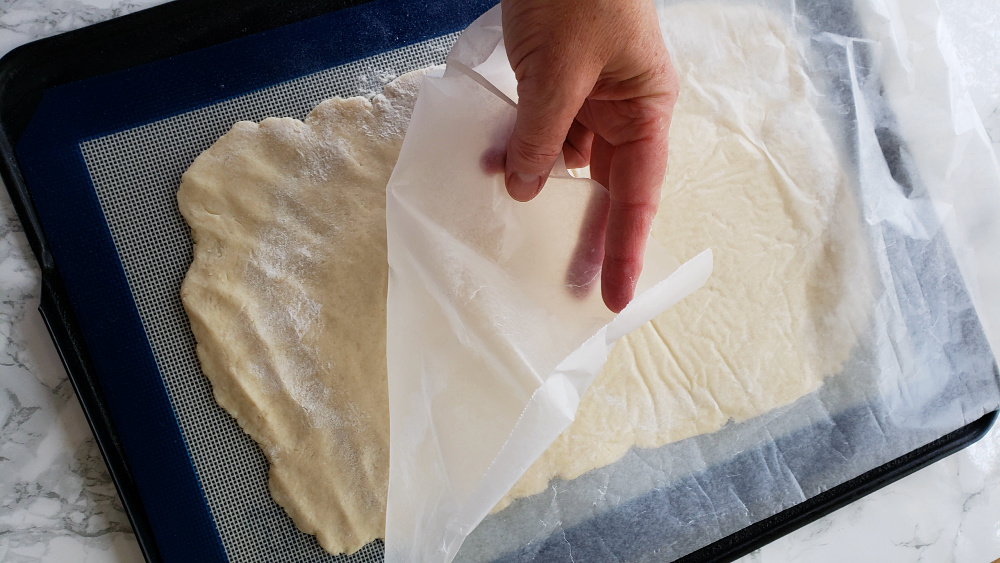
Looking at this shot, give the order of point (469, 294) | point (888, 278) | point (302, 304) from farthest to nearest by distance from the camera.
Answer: point (888, 278)
point (302, 304)
point (469, 294)

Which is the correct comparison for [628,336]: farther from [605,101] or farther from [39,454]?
[39,454]

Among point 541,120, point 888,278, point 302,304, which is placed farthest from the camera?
point 888,278

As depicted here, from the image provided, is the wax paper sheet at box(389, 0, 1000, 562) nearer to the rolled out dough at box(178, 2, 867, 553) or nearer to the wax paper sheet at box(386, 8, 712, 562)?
the rolled out dough at box(178, 2, 867, 553)

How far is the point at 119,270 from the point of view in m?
0.90

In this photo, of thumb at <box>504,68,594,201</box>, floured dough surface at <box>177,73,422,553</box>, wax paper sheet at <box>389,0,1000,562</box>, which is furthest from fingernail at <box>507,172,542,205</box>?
wax paper sheet at <box>389,0,1000,562</box>

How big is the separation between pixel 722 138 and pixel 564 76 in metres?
0.42

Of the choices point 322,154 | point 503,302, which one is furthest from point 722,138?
point 322,154

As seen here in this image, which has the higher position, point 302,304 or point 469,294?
point 469,294

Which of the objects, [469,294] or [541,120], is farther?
[469,294]

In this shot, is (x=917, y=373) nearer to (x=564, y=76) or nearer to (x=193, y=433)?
(x=564, y=76)

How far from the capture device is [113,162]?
2.99 ft

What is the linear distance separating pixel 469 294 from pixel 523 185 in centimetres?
14

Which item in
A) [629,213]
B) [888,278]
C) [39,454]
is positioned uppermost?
[629,213]

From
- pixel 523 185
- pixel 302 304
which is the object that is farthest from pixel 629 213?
pixel 302 304
